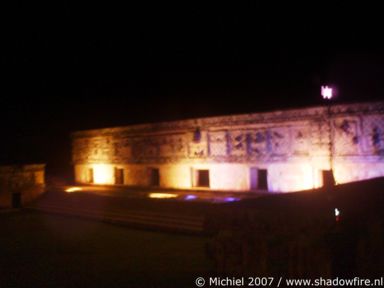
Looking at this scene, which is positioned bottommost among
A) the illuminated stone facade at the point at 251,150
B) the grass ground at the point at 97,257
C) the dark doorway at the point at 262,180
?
the grass ground at the point at 97,257

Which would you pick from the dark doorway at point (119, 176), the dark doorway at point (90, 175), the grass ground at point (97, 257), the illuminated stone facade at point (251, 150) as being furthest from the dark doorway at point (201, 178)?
the dark doorway at point (90, 175)

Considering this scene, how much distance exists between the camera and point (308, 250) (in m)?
4.79

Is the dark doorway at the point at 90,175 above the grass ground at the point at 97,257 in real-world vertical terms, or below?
above

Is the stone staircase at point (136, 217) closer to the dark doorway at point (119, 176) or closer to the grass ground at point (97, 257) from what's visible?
the grass ground at point (97, 257)

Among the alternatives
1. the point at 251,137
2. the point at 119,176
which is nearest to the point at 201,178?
the point at 251,137

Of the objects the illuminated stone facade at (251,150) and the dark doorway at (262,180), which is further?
the dark doorway at (262,180)

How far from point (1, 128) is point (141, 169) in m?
23.9

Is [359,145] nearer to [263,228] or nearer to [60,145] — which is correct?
[263,228]

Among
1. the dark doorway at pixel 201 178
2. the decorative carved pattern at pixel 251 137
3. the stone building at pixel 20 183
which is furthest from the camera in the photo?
the dark doorway at pixel 201 178

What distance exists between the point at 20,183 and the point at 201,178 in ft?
36.6

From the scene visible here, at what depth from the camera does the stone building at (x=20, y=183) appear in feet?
78.3

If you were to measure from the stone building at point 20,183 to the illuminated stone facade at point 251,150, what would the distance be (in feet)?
16.3

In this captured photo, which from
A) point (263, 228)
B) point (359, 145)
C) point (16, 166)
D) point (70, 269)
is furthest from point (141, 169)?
point (263, 228)

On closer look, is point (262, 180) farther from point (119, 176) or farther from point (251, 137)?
point (119, 176)
